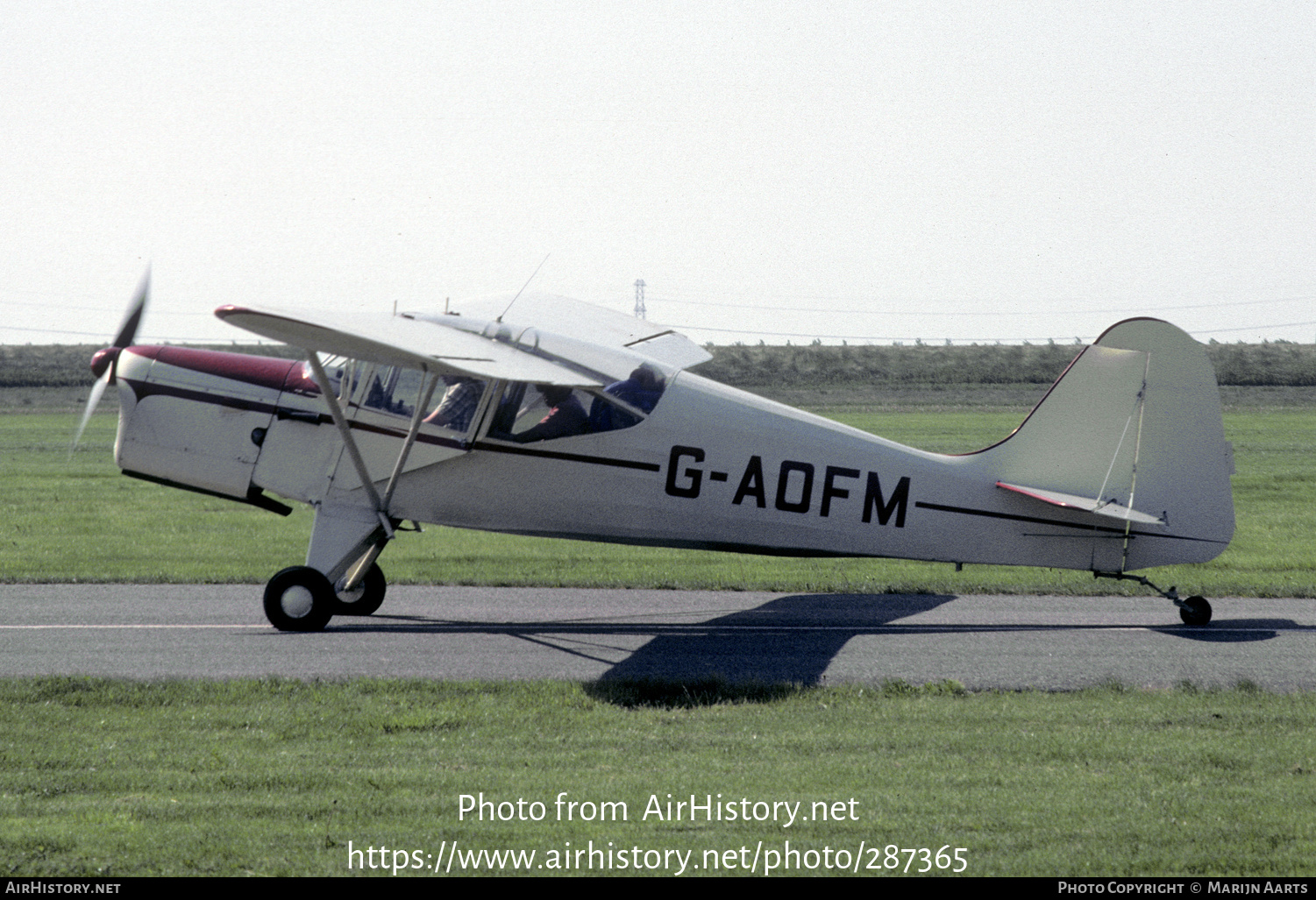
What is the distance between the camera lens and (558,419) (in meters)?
11.0

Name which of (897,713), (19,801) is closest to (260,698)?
(19,801)

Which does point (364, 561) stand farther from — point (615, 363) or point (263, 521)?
point (263, 521)

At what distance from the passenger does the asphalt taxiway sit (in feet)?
6.28

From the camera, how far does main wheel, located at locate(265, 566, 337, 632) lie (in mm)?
10633

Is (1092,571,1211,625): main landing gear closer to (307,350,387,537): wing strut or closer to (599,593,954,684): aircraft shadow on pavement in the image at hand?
(599,593,954,684): aircraft shadow on pavement

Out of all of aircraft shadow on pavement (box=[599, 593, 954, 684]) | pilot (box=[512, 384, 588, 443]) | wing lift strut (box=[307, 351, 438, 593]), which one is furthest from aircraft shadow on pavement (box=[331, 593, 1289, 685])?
pilot (box=[512, 384, 588, 443])

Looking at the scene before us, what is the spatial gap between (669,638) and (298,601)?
10.9 feet

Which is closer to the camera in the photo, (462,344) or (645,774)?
(645,774)

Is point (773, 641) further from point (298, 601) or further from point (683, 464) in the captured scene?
point (298, 601)

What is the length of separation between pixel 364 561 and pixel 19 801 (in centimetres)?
539

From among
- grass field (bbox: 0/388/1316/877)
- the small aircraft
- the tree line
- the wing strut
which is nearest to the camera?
grass field (bbox: 0/388/1316/877)

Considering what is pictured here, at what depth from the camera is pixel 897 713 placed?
776cm

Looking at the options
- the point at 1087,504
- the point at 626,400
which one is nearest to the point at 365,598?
the point at 626,400
